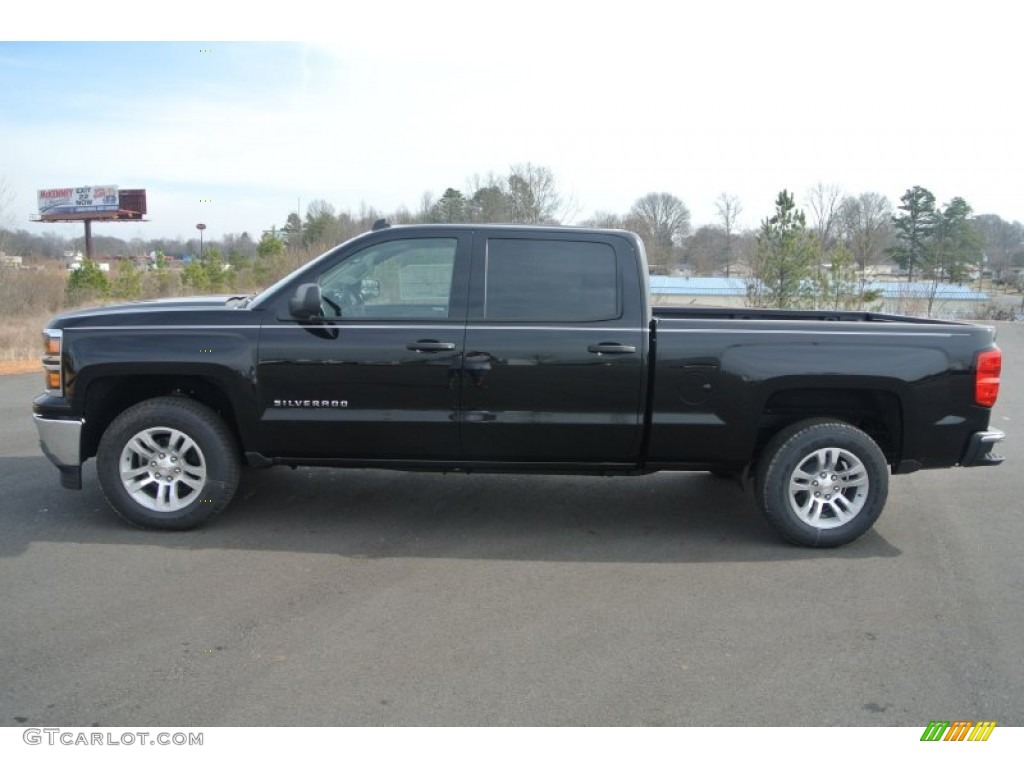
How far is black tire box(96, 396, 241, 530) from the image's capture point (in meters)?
5.37

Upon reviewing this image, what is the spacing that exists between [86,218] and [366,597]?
73.5 m

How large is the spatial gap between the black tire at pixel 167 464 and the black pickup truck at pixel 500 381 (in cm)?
1

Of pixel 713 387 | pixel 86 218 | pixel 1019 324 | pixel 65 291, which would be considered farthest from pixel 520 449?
pixel 86 218

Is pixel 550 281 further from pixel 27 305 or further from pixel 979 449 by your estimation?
pixel 27 305

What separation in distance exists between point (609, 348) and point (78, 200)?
75.5 metres

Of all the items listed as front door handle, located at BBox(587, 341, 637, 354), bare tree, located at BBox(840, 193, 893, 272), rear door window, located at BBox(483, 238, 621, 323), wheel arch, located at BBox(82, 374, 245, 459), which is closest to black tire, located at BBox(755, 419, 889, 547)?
front door handle, located at BBox(587, 341, 637, 354)

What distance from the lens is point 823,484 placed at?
536 centimetres

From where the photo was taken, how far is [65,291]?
2950 centimetres

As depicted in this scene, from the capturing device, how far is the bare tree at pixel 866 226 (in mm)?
31341

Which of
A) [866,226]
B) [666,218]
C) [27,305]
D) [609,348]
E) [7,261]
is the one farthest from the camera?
[666,218]

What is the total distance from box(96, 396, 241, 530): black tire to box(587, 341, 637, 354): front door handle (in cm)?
238

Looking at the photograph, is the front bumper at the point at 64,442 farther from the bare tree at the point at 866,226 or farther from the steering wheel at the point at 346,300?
the bare tree at the point at 866,226

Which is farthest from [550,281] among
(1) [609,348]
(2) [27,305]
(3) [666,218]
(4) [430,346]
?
(3) [666,218]

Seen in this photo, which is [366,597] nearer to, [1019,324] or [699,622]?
[699,622]
